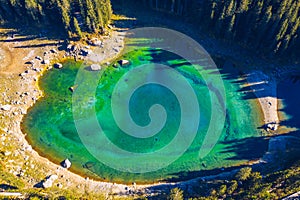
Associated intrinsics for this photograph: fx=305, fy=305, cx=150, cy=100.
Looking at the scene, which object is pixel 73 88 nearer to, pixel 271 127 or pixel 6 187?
pixel 6 187

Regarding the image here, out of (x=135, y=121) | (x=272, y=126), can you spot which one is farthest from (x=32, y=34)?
(x=272, y=126)

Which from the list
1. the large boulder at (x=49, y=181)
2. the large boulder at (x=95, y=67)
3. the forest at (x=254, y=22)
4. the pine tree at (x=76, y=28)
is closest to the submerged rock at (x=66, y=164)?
the large boulder at (x=49, y=181)

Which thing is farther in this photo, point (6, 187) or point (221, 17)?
point (221, 17)

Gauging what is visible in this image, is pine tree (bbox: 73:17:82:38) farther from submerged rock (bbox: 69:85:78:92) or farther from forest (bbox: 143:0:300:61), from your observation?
forest (bbox: 143:0:300:61)

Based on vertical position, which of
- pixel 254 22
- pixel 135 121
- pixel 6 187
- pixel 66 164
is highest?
pixel 254 22

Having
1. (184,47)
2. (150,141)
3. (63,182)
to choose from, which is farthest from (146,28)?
(63,182)

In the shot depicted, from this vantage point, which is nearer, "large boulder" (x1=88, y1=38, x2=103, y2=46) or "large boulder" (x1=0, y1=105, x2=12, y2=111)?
"large boulder" (x1=0, y1=105, x2=12, y2=111)

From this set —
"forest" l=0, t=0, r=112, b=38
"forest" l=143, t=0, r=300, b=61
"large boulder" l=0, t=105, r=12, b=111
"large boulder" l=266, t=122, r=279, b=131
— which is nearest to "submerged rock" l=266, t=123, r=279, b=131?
"large boulder" l=266, t=122, r=279, b=131
